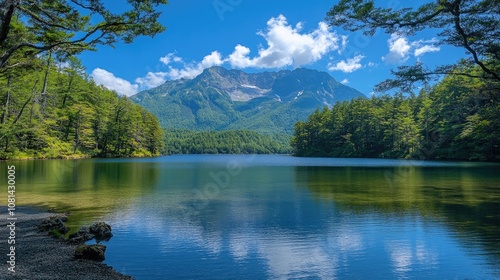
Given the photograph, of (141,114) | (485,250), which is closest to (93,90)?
(141,114)

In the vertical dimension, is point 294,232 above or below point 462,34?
below

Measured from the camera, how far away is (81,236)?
1322 cm

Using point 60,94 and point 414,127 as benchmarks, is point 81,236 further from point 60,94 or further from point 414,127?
point 414,127

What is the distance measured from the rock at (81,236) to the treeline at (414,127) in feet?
144

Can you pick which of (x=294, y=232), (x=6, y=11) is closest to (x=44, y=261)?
(x=6, y=11)

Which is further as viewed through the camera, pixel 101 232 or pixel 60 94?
pixel 60 94

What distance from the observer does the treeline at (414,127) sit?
7019cm

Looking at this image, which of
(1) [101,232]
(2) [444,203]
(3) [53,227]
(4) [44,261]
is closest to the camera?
(4) [44,261]

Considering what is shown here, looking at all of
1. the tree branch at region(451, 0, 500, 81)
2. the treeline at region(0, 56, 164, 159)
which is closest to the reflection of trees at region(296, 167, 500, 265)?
the tree branch at region(451, 0, 500, 81)

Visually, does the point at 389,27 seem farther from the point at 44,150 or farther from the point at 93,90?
the point at 93,90

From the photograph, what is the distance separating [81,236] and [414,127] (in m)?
95.4

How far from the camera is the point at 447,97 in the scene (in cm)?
8506

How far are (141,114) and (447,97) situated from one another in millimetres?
94788

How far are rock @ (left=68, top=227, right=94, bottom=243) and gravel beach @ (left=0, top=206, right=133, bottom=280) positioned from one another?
1.12ft
